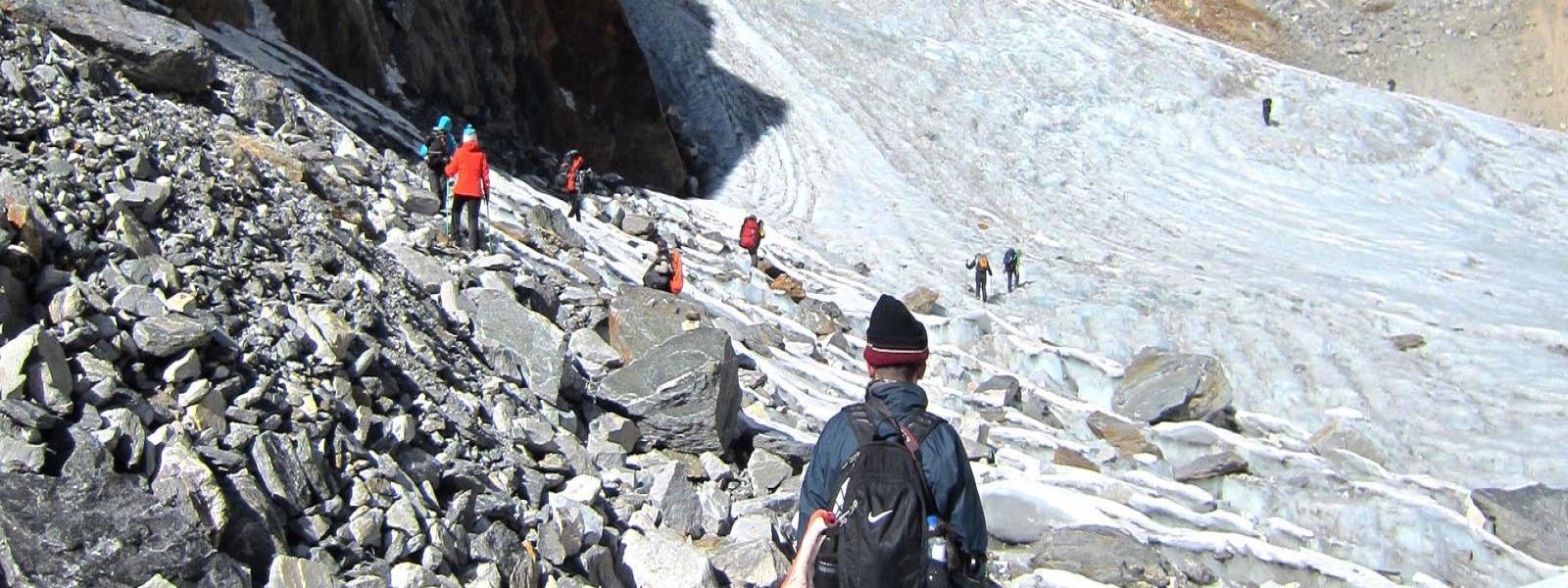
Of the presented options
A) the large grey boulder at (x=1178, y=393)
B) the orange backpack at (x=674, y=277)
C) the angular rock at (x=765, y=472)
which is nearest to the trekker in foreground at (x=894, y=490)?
the angular rock at (x=765, y=472)

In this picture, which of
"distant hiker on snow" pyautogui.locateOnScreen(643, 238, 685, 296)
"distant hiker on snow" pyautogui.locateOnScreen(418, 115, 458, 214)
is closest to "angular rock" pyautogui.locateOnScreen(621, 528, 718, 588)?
"distant hiker on snow" pyautogui.locateOnScreen(643, 238, 685, 296)

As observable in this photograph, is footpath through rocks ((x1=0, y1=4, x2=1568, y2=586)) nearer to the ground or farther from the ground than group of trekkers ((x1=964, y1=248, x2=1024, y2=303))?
farther from the ground

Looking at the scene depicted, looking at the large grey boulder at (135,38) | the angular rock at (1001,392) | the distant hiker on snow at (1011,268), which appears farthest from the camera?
the distant hiker on snow at (1011,268)

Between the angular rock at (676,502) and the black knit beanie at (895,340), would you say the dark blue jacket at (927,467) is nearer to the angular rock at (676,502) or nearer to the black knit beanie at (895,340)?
the black knit beanie at (895,340)

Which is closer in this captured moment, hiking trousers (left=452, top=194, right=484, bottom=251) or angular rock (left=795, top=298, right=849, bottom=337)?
hiking trousers (left=452, top=194, right=484, bottom=251)

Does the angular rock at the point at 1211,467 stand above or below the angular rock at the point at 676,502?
below

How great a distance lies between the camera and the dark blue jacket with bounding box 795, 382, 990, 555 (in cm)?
364

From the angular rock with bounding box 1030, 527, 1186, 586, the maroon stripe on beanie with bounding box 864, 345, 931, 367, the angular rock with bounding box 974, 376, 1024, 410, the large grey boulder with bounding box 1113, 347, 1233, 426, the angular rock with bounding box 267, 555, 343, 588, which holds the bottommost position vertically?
the angular rock with bounding box 974, 376, 1024, 410

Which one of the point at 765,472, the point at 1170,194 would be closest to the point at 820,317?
the point at 765,472

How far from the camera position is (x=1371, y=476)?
14227mm

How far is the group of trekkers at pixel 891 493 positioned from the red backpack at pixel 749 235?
15.9m

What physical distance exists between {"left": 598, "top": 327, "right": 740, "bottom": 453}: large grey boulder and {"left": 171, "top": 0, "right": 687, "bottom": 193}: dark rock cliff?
9.84 metres

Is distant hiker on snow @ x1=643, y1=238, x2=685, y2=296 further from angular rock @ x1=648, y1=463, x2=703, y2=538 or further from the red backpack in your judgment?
the red backpack

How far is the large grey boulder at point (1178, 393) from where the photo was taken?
49.9 feet
